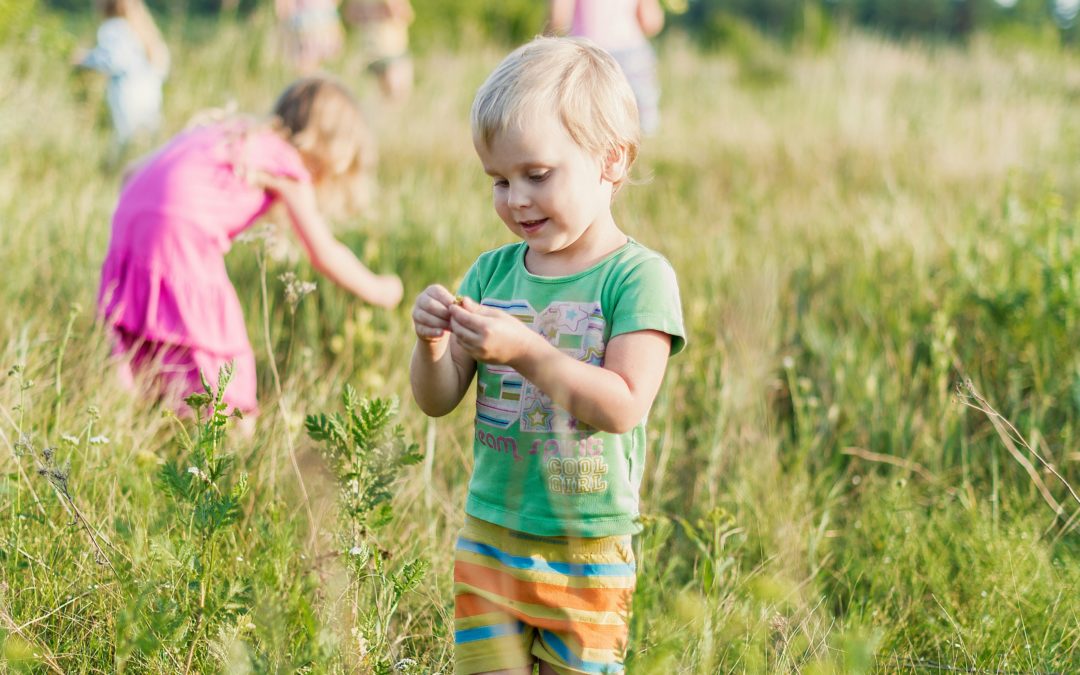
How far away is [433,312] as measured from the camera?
158cm

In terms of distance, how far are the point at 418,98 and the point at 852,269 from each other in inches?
210

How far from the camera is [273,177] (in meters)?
3.24

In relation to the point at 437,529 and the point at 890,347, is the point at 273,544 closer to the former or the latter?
the point at 437,529

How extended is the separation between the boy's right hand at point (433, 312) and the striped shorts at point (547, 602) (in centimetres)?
37

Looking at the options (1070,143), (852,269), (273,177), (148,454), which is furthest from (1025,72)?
(148,454)

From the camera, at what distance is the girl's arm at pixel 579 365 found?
59.8 inches

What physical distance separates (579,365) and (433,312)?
24 centimetres

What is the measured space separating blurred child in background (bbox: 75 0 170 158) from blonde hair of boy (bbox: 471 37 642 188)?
5.66 meters

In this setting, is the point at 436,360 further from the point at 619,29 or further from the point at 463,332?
the point at 619,29

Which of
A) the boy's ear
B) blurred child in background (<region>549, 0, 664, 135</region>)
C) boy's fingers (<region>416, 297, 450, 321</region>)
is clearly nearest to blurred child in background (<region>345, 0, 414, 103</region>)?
blurred child in background (<region>549, 0, 664, 135</region>)

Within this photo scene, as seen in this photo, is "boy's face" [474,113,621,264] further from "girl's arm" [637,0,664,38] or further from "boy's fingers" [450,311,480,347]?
"girl's arm" [637,0,664,38]

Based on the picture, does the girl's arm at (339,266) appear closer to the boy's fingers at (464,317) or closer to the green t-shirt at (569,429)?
the green t-shirt at (569,429)

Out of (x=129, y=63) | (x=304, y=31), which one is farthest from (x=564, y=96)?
(x=304, y=31)

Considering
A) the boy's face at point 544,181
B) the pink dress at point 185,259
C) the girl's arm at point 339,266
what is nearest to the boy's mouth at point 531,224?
the boy's face at point 544,181
